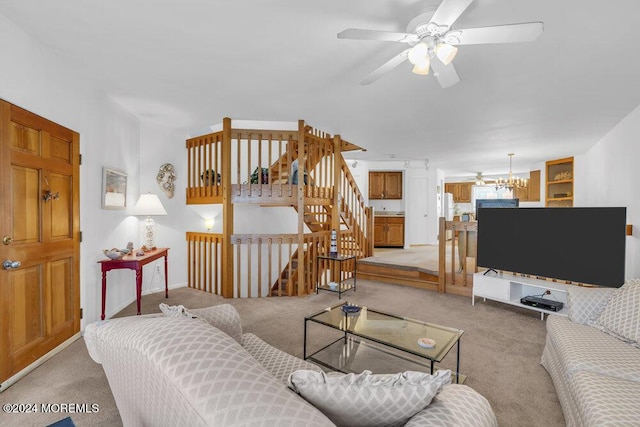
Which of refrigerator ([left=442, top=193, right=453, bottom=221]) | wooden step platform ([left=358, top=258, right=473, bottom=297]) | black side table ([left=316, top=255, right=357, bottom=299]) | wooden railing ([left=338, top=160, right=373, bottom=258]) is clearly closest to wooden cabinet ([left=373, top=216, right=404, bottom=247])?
wooden railing ([left=338, top=160, right=373, bottom=258])

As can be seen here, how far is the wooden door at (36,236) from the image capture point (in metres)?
2.26

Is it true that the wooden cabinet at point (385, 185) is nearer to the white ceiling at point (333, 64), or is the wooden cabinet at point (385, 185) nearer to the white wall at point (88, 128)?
the white ceiling at point (333, 64)

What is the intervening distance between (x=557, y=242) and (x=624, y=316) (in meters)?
1.43

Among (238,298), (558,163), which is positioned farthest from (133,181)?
(558,163)

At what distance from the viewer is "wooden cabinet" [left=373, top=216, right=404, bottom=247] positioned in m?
8.25

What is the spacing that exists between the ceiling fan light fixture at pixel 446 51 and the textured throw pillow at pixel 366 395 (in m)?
1.85

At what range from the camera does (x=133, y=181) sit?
4371 mm

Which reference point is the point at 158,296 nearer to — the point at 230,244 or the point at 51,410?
the point at 230,244

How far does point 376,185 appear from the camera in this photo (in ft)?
28.4

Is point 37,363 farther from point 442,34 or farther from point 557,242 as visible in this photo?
point 557,242

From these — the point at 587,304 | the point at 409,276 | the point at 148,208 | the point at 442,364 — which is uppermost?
the point at 148,208

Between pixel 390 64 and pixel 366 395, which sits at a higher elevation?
pixel 390 64

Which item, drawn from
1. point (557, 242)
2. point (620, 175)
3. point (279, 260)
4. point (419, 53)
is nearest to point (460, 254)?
point (557, 242)

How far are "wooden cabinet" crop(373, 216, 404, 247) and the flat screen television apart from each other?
4.15 meters
